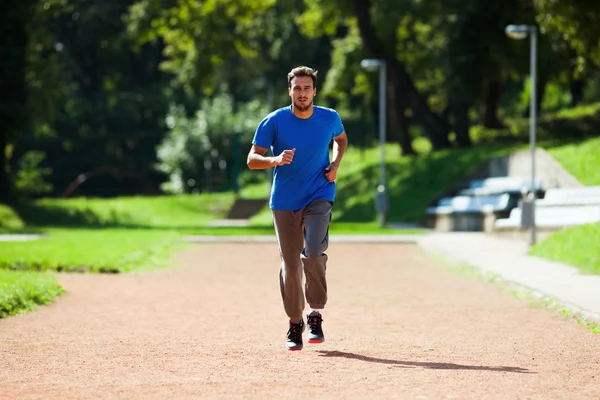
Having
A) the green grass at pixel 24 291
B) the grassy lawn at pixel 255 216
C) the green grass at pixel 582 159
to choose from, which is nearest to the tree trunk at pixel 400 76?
the grassy lawn at pixel 255 216

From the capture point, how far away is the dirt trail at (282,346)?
7.27m

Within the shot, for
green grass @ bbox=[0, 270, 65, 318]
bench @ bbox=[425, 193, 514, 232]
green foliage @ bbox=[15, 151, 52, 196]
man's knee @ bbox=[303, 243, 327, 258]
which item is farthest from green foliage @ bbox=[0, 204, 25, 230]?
man's knee @ bbox=[303, 243, 327, 258]

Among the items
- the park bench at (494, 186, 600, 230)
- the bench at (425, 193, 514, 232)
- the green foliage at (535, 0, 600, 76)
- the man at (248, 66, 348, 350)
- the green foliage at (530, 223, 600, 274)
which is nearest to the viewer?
the man at (248, 66, 348, 350)

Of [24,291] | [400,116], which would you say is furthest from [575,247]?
[400,116]

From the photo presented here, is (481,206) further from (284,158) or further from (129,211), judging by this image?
(284,158)

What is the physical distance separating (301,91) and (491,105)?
3805 centimetres

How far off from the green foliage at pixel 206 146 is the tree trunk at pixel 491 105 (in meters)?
11.6

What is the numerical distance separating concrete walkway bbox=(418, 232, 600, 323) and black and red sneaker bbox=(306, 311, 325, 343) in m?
2.82

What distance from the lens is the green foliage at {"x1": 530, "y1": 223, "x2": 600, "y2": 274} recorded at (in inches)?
674

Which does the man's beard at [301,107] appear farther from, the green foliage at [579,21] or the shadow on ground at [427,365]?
the green foliage at [579,21]

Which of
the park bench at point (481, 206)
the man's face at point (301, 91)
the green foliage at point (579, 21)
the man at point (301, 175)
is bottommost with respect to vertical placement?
the park bench at point (481, 206)

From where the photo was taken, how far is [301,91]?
879cm

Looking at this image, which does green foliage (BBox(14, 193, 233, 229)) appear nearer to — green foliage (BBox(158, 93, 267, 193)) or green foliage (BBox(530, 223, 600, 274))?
green foliage (BBox(158, 93, 267, 193))

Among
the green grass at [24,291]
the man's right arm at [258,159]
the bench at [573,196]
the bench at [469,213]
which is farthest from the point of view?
the bench at [469,213]
